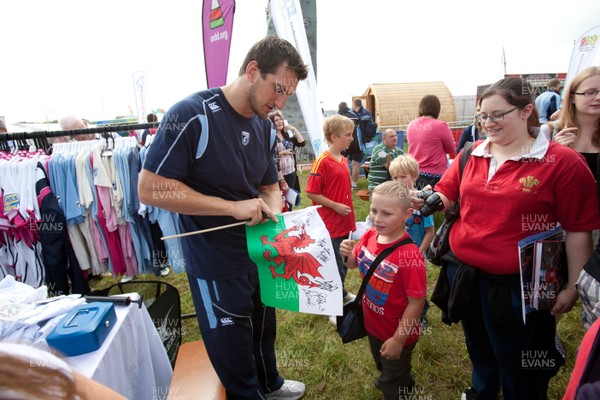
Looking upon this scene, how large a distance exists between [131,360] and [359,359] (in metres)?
1.90

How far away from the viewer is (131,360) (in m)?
1.76

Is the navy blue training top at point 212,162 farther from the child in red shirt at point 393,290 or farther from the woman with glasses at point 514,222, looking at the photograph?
the woman with glasses at point 514,222

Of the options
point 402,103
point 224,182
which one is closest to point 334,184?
point 224,182

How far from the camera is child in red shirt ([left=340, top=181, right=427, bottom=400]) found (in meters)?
1.82

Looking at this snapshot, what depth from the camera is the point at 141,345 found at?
1.88 meters

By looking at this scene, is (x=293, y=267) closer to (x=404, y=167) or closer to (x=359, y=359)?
(x=359, y=359)

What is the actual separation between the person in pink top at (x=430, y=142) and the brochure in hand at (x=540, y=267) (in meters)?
2.66

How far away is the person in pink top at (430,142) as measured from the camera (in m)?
4.15

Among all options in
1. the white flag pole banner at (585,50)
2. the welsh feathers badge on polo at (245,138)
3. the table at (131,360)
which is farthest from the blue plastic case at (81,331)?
the white flag pole banner at (585,50)

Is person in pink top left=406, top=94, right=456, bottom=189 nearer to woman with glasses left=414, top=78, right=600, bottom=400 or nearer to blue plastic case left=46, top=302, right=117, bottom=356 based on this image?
woman with glasses left=414, top=78, right=600, bottom=400

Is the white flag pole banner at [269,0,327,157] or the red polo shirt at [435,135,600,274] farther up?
the white flag pole banner at [269,0,327,157]

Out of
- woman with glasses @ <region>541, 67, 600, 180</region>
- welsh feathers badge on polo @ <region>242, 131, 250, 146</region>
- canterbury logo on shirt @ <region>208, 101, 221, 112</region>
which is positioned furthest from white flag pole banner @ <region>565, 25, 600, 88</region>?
canterbury logo on shirt @ <region>208, 101, 221, 112</region>

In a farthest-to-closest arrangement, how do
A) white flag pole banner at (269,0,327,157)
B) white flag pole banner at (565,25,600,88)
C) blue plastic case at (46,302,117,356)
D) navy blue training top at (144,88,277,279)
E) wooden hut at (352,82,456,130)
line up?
wooden hut at (352,82,456,130) < white flag pole banner at (565,25,600,88) < white flag pole banner at (269,0,327,157) < navy blue training top at (144,88,277,279) < blue plastic case at (46,302,117,356)

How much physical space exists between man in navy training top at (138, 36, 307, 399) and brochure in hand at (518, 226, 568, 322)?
1.35 meters
